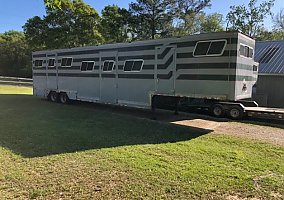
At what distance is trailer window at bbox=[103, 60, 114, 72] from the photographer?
12572 mm

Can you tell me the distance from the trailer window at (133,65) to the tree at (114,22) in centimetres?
2004

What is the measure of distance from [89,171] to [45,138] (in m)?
2.85

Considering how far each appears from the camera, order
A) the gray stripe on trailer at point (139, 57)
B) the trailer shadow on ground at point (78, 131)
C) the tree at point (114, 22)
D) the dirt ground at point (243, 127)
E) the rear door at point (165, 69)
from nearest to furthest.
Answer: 1. the trailer shadow on ground at point (78, 131)
2. the dirt ground at point (243, 127)
3. the rear door at point (165, 69)
4. the gray stripe on trailer at point (139, 57)
5. the tree at point (114, 22)

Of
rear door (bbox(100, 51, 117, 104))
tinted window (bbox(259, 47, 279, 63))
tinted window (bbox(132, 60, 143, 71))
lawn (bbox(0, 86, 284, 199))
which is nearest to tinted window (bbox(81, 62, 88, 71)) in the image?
rear door (bbox(100, 51, 117, 104))

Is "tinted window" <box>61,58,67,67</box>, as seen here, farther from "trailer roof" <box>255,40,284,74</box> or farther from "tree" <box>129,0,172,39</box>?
"tree" <box>129,0,172,39</box>

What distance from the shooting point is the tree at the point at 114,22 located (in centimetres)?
3119

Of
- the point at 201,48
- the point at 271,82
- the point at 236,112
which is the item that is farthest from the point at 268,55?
the point at 201,48

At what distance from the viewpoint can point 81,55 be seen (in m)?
14.1

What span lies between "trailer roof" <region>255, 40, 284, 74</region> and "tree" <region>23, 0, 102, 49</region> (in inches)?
657

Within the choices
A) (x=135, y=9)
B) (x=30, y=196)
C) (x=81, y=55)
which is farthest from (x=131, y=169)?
(x=135, y=9)

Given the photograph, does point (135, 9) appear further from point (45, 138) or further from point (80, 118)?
point (45, 138)

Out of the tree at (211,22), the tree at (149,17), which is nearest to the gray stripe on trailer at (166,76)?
the tree at (149,17)

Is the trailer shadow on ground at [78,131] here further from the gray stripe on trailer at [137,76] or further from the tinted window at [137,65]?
the tinted window at [137,65]

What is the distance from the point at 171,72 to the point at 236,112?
279 cm
